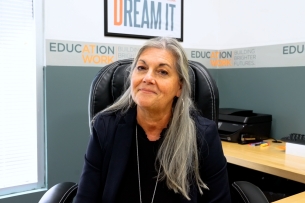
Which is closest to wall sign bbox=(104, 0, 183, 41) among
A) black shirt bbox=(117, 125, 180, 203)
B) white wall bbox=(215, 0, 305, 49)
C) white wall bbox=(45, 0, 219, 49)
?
white wall bbox=(45, 0, 219, 49)

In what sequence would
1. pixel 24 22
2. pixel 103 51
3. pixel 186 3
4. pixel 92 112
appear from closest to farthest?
pixel 92 112, pixel 24 22, pixel 103 51, pixel 186 3

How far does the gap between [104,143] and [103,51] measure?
1.05 meters

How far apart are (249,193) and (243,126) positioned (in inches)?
32.7

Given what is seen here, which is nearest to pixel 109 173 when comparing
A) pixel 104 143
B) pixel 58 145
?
pixel 104 143

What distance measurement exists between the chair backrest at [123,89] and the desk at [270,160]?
40cm

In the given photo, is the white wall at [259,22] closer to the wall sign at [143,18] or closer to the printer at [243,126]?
the wall sign at [143,18]

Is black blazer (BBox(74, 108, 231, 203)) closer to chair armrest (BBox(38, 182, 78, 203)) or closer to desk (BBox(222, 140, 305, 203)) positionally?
chair armrest (BBox(38, 182, 78, 203))

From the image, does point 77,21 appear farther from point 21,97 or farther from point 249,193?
point 249,193

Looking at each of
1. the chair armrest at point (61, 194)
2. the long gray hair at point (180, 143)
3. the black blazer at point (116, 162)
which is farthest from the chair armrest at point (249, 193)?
the chair armrest at point (61, 194)

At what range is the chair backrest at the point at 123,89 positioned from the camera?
1403 millimetres

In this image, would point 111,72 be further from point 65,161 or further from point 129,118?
point 65,161

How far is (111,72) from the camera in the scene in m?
1.44

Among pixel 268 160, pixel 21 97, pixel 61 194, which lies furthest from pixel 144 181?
pixel 21 97

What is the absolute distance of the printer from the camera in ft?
6.76
